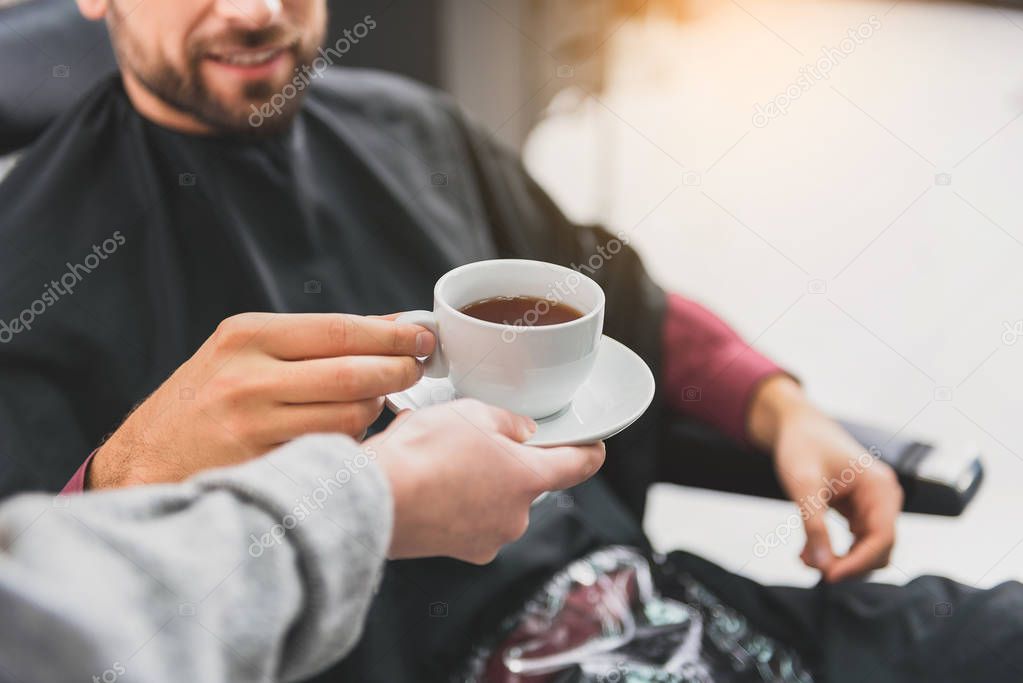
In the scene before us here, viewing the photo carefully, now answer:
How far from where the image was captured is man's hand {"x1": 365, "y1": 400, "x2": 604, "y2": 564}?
0.66 meters

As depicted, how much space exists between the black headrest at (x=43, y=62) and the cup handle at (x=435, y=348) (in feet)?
2.54

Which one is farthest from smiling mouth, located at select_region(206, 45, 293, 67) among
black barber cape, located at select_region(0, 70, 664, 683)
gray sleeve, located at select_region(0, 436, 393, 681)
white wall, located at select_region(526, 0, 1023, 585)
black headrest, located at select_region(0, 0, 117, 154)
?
white wall, located at select_region(526, 0, 1023, 585)

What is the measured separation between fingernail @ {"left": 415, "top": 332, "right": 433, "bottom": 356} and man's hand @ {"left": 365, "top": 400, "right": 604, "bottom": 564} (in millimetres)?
47

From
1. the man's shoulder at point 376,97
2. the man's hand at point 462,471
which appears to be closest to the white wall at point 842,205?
the man's shoulder at point 376,97

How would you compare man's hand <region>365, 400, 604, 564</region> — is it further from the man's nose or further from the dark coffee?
the man's nose

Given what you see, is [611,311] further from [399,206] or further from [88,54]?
[88,54]

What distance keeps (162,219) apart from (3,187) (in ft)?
0.67

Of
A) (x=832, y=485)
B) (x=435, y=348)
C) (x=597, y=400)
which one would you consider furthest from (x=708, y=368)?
(x=435, y=348)

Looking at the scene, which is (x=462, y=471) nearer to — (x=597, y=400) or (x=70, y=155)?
(x=597, y=400)

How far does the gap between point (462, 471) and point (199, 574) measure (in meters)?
0.25

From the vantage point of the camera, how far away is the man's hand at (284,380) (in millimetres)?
667

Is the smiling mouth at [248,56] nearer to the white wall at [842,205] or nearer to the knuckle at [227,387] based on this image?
the knuckle at [227,387]

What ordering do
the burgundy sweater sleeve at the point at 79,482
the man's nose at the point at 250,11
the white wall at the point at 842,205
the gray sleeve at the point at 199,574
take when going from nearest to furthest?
the gray sleeve at the point at 199,574, the burgundy sweater sleeve at the point at 79,482, the man's nose at the point at 250,11, the white wall at the point at 842,205

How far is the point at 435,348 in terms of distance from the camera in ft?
2.31
